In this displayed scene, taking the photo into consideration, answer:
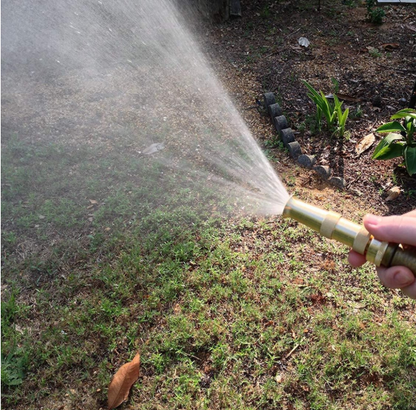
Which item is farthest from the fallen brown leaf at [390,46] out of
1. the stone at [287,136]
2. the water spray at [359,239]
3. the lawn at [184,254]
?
the water spray at [359,239]

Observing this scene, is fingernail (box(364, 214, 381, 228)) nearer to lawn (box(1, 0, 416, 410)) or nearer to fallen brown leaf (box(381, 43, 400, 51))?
lawn (box(1, 0, 416, 410))

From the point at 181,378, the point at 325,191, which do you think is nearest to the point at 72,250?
the point at 181,378

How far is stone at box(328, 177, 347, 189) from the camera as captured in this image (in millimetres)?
3517

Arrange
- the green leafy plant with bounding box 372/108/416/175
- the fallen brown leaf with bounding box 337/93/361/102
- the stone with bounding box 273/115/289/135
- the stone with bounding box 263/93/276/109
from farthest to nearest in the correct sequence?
the fallen brown leaf with bounding box 337/93/361/102
the stone with bounding box 263/93/276/109
the stone with bounding box 273/115/289/135
the green leafy plant with bounding box 372/108/416/175

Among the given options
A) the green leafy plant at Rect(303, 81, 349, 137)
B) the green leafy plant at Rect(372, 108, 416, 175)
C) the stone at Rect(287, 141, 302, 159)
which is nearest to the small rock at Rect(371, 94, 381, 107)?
the green leafy plant at Rect(303, 81, 349, 137)

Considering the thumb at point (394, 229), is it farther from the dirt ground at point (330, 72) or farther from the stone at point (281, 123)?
the stone at point (281, 123)

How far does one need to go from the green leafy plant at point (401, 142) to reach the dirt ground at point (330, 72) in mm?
221

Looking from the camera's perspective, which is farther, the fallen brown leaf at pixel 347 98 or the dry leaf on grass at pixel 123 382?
the fallen brown leaf at pixel 347 98

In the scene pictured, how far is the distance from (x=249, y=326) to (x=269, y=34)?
4.28 metres

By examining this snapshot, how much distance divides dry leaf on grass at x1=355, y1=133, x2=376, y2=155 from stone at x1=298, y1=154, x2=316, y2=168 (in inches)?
17.5

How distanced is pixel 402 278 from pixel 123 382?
1435mm

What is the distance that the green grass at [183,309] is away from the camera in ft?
7.43

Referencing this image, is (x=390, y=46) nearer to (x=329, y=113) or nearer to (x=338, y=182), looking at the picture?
(x=329, y=113)

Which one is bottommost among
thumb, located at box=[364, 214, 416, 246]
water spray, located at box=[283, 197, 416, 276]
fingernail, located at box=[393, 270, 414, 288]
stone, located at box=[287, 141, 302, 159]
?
stone, located at box=[287, 141, 302, 159]
